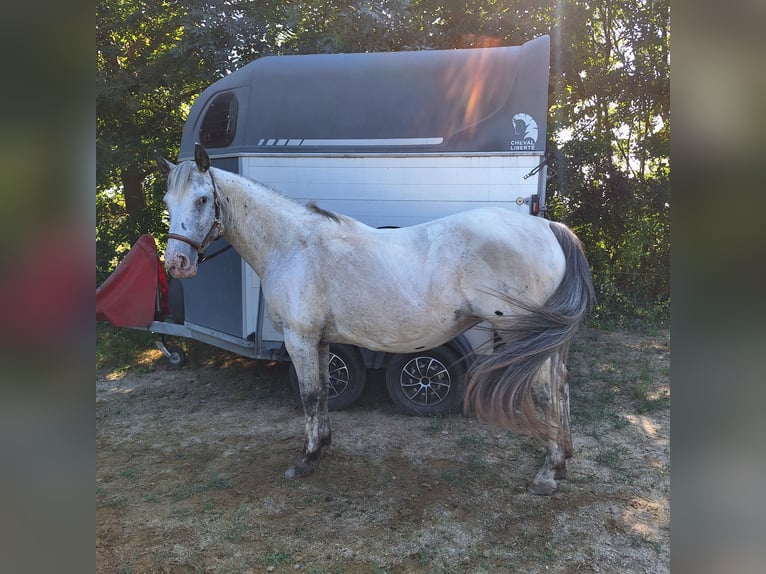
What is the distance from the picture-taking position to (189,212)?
3.05 meters

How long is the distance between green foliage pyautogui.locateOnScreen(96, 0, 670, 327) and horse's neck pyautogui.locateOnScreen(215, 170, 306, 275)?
4.29 meters

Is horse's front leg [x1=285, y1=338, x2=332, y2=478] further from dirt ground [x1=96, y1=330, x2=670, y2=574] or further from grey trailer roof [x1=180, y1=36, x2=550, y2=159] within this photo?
grey trailer roof [x1=180, y1=36, x2=550, y2=159]

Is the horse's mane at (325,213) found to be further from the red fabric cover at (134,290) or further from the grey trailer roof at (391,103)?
the red fabric cover at (134,290)

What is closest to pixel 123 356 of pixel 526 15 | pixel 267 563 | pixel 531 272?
pixel 267 563

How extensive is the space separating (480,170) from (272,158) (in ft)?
6.03

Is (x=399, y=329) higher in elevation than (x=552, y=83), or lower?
lower

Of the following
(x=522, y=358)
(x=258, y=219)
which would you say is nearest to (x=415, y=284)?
(x=522, y=358)

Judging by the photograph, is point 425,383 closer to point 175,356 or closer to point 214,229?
point 214,229

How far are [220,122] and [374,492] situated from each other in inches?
142

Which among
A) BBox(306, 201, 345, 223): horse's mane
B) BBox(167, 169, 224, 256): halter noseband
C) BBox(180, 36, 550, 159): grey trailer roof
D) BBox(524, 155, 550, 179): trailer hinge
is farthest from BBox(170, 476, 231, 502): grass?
BBox(524, 155, 550, 179): trailer hinge

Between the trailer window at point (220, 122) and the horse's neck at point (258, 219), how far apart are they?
143 centimetres

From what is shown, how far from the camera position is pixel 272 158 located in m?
4.32

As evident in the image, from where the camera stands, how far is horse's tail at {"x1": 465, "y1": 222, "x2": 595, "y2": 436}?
2754 mm
